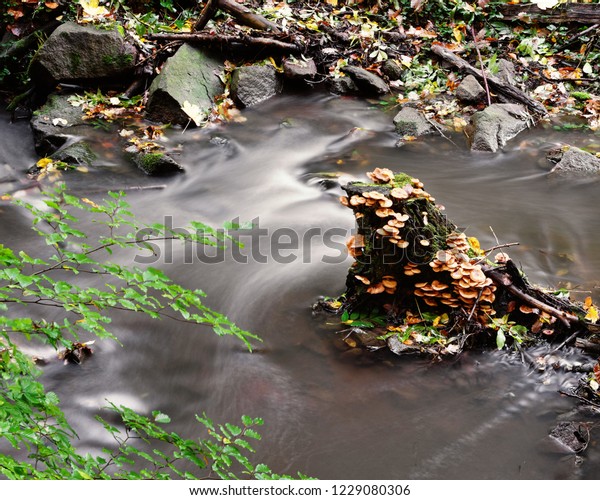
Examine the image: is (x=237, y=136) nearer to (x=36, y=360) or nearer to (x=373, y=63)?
(x=373, y=63)

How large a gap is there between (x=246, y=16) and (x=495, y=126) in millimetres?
4027

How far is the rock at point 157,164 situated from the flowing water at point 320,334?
13 cm

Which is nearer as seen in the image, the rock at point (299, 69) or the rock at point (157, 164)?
the rock at point (157, 164)

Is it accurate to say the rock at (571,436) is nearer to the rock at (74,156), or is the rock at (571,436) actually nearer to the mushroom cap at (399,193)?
the mushroom cap at (399,193)

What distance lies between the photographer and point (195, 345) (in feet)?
13.8

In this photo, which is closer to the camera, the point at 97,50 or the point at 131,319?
the point at 131,319

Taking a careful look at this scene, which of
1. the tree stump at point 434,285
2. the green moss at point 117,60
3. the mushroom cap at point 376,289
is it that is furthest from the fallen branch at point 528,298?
the green moss at point 117,60

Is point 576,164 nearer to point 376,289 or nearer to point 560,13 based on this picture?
point 376,289

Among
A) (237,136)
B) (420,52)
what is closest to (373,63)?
(420,52)

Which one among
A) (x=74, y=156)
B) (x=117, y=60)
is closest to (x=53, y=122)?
(x=74, y=156)

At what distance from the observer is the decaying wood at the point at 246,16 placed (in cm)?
870

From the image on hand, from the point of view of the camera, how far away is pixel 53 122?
7.34 metres

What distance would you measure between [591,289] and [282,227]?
2.79 meters

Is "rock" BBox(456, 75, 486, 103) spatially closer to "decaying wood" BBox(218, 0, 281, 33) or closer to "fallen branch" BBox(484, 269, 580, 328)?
"decaying wood" BBox(218, 0, 281, 33)
